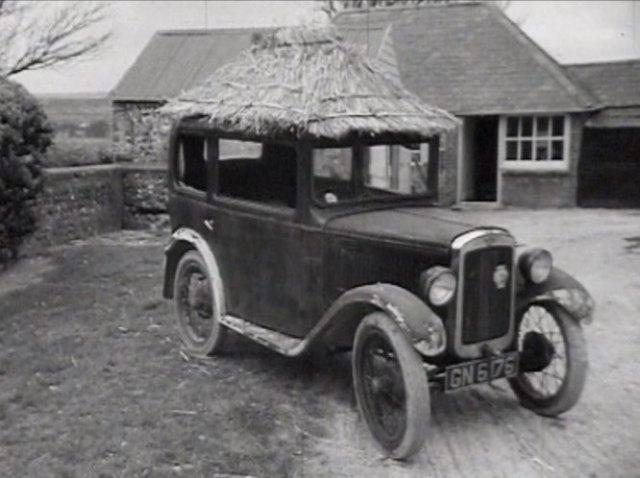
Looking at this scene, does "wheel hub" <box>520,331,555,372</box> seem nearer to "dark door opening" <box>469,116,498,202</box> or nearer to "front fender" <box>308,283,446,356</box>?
"front fender" <box>308,283,446,356</box>

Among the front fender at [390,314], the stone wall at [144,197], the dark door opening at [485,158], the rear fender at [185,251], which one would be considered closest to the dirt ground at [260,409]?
the rear fender at [185,251]

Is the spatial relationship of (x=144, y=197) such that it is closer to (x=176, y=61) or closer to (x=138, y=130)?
(x=138, y=130)

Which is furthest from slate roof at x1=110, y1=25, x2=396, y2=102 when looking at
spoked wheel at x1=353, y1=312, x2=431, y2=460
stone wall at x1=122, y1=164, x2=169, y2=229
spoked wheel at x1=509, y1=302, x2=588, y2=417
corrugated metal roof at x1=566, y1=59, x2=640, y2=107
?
spoked wheel at x1=353, y1=312, x2=431, y2=460

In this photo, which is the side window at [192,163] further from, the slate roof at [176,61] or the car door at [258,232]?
the slate roof at [176,61]

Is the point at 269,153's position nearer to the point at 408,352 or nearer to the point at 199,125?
the point at 199,125

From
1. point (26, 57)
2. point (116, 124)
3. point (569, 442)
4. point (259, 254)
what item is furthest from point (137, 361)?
point (116, 124)

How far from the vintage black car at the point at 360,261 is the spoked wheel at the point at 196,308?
2 centimetres

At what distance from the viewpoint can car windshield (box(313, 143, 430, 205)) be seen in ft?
19.9

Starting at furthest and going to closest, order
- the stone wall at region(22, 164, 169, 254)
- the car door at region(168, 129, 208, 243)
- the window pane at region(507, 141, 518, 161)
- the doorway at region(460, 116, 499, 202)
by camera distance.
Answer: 1. the doorway at region(460, 116, 499, 202)
2. the window pane at region(507, 141, 518, 161)
3. the stone wall at region(22, 164, 169, 254)
4. the car door at region(168, 129, 208, 243)

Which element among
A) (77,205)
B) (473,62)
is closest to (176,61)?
(473,62)

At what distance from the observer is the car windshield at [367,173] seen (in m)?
6.07

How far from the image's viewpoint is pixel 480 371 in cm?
527

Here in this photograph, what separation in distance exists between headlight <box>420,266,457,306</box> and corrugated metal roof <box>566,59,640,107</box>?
2859 mm

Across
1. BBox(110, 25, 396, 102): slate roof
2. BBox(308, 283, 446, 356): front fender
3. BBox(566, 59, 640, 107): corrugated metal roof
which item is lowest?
BBox(308, 283, 446, 356): front fender
